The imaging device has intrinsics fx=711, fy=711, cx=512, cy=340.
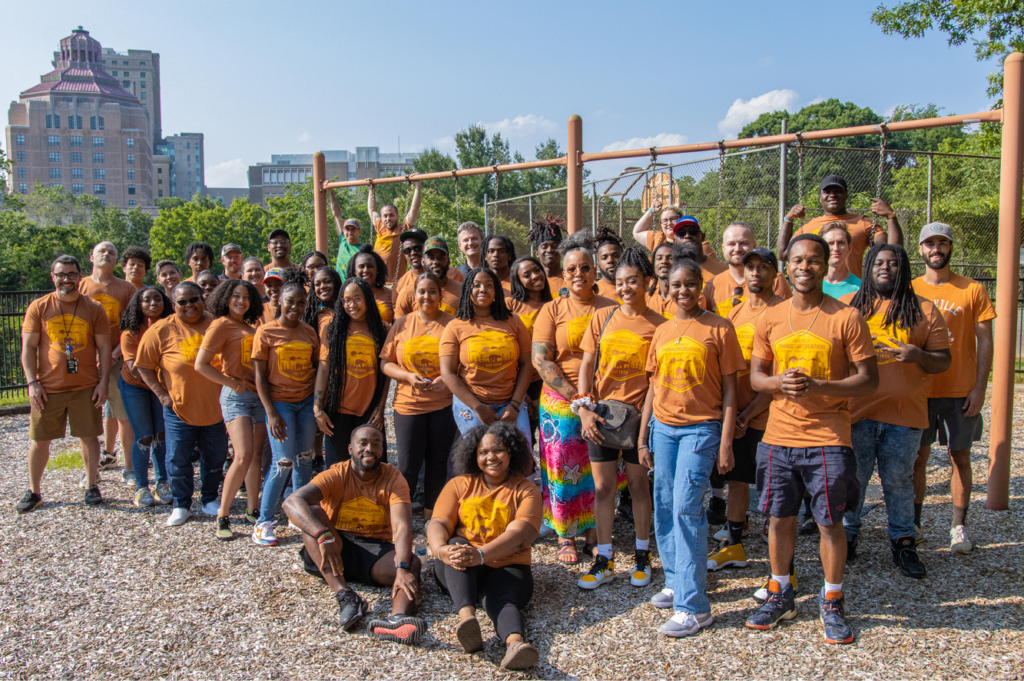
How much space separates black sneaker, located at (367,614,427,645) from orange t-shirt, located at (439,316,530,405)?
4.89 feet

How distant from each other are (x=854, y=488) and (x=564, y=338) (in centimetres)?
187

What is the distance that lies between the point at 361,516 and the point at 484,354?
4.19 ft

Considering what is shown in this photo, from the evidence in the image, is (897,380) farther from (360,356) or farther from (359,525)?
(360,356)

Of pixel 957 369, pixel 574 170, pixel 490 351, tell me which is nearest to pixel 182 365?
pixel 490 351

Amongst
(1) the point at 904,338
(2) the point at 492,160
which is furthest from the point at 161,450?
(2) the point at 492,160

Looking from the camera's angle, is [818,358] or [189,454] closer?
[818,358]

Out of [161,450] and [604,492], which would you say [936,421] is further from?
[161,450]

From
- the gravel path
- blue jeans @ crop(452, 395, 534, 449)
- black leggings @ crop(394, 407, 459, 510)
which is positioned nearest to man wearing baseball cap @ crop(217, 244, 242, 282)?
the gravel path

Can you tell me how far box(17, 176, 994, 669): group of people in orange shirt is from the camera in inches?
147

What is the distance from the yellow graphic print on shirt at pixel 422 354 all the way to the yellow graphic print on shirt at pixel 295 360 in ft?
2.62

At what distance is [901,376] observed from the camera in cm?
427

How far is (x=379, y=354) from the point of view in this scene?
202 inches

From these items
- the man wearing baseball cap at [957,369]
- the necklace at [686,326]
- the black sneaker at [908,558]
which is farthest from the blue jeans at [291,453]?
the man wearing baseball cap at [957,369]

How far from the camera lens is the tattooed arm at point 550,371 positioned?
4.51 m
